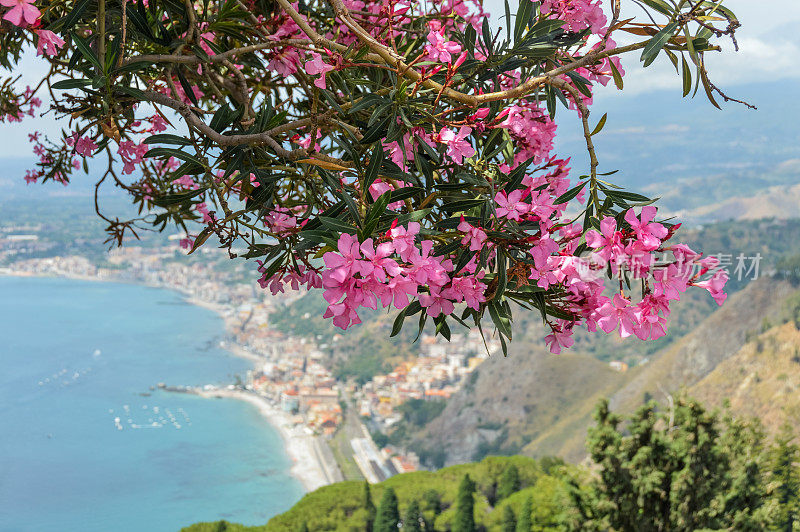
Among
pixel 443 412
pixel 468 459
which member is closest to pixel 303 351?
pixel 443 412

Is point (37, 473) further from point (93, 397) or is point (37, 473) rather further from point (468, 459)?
point (468, 459)

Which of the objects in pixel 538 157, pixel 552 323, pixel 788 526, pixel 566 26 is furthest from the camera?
pixel 788 526

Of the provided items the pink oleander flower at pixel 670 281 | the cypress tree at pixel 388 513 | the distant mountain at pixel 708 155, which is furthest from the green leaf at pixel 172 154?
the distant mountain at pixel 708 155

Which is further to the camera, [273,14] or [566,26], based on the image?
[273,14]

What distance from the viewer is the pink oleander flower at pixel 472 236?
869mm

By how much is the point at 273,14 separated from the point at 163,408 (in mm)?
39979

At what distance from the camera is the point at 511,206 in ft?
2.91

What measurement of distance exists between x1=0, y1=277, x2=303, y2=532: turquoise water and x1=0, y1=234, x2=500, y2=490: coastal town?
139cm

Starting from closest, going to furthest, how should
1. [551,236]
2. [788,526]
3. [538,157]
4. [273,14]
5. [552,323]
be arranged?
[551,236]
[552,323]
[538,157]
[273,14]
[788,526]

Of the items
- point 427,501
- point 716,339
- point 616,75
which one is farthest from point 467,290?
point 716,339

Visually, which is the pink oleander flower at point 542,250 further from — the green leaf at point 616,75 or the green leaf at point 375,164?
the green leaf at point 616,75

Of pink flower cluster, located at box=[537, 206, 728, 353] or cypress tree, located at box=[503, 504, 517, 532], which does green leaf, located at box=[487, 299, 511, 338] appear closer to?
pink flower cluster, located at box=[537, 206, 728, 353]

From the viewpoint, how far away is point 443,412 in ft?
124

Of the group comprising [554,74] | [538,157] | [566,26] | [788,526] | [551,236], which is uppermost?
[566,26]
